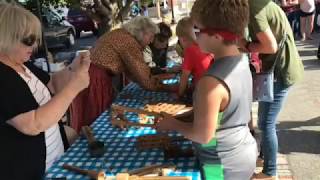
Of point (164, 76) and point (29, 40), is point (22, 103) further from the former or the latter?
point (164, 76)

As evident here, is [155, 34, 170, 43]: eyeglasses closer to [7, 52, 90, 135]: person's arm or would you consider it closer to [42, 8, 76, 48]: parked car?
[7, 52, 90, 135]: person's arm

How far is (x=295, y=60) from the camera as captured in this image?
2891 millimetres

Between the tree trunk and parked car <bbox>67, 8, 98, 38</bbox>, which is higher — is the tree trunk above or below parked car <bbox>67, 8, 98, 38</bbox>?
above

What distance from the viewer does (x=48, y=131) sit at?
1983mm

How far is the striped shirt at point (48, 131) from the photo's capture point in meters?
1.89

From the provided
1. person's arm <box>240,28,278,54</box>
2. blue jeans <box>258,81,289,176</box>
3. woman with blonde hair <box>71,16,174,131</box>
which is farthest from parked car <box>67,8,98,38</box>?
person's arm <box>240,28,278,54</box>

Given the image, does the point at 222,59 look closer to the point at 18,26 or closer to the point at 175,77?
the point at 18,26

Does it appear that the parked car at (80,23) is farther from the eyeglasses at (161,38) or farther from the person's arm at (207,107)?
the person's arm at (207,107)

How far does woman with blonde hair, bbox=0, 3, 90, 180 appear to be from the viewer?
155 cm

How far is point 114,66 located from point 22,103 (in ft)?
5.58

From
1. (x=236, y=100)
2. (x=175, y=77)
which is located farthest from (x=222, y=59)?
(x=175, y=77)

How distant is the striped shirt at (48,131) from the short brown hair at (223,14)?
0.80 metres

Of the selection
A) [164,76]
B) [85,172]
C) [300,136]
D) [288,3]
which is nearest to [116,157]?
→ [85,172]

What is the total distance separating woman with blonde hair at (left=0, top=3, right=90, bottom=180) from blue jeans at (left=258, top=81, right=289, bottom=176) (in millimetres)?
1541
